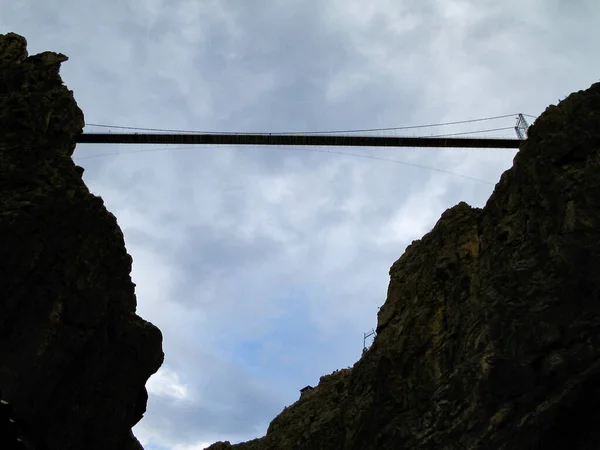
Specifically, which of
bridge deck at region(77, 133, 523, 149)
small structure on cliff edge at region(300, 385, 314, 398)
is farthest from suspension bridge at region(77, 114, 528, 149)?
small structure on cliff edge at region(300, 385, 314, 398)

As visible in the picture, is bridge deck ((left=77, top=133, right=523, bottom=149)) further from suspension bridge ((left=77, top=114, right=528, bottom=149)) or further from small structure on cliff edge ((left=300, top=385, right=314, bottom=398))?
small structure on cliff edge ((left=300, top=385, right=314, bottom=398))

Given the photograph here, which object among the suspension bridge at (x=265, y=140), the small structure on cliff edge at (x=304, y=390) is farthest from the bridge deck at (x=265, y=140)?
the small structure on cliff edge at (x=304, y=390)

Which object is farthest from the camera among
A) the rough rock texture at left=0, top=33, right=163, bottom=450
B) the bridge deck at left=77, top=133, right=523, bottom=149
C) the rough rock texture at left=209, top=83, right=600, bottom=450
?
the bridge deck at left=77, top=133, right=523, bottom=149

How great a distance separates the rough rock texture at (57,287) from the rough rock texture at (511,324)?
1387 cm

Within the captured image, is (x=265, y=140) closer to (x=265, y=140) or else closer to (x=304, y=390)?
(x=265, y=140)

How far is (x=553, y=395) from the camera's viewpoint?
22656mm

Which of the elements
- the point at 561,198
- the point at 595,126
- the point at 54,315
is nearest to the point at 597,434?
the point at 561,198

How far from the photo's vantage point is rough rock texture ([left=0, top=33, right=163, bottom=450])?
94.9ft

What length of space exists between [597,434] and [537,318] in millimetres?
4632

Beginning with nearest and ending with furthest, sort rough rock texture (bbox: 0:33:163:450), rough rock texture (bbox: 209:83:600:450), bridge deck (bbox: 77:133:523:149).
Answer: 1. rough rock texture (bbox: 209:83:600:450)
2. rough rock texture (bbox: 0:33:163:450)
3. bridge deck (bbox: 77:133:523:149)

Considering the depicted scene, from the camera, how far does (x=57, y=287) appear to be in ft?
102

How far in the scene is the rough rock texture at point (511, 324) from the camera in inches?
892

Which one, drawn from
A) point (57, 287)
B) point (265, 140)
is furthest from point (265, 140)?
point (57, 287)

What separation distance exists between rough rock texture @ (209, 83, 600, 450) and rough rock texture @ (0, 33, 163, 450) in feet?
45.5
